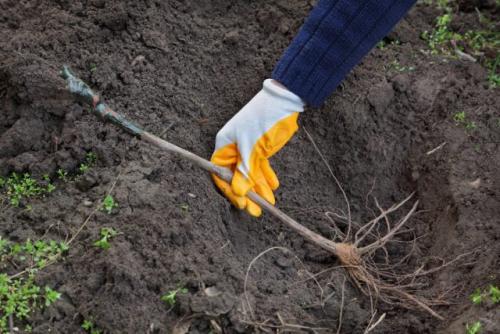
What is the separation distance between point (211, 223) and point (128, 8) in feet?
3.89

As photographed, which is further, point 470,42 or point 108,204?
point 470,42

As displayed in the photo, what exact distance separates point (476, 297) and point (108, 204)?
1393 mm

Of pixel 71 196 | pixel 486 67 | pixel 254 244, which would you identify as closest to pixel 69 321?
pixel 71 196

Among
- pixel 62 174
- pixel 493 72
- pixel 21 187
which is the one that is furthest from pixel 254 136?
pixel 493 72

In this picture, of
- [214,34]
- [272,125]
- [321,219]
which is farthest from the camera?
[214,34]

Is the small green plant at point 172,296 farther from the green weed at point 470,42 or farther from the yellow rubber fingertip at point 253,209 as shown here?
the green weed at point 470,42

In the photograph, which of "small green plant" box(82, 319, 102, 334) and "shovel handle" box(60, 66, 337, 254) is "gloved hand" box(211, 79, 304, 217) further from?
"small green plant" box(82, 319, 102, 334)

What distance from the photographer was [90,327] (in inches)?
80.0

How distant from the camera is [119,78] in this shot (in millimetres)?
2773

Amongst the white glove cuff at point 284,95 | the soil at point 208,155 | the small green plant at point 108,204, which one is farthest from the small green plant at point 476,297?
the small green plant at point 108,204

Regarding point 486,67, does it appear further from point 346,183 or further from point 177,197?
point 177,197

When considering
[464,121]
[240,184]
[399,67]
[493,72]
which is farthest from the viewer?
[493,72]

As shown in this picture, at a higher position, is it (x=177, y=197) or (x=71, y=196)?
(x=177, y=197)

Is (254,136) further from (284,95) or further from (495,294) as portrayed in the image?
(495,294)
